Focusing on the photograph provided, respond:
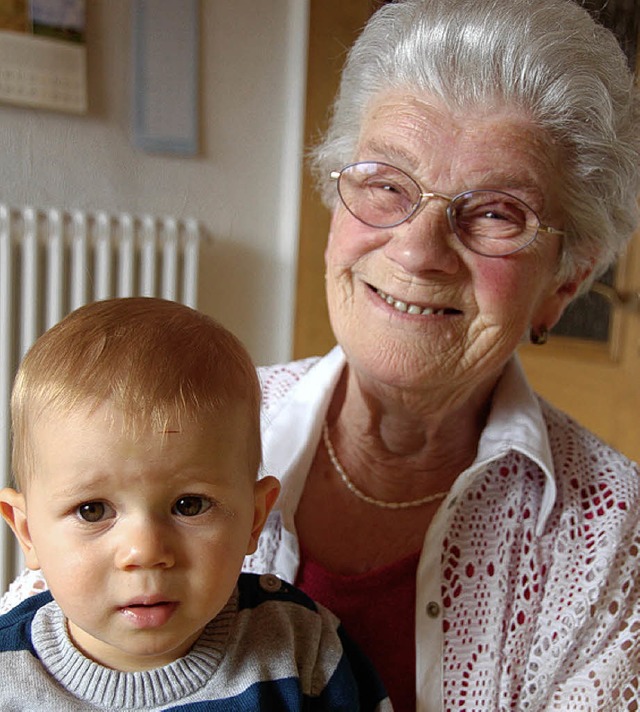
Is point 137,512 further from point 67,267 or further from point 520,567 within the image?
point 67,267

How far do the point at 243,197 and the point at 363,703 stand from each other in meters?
1.79

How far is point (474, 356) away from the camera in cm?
121

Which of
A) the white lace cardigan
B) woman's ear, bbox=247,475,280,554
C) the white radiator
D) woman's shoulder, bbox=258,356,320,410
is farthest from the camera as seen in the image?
the white radiator

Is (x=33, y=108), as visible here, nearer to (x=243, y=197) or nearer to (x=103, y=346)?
(x=243, y=197)

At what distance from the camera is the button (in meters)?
0.99

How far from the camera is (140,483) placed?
2.50 ft

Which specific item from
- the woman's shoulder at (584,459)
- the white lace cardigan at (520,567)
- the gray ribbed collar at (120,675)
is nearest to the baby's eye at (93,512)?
the gray ribbed collar at (120,675)

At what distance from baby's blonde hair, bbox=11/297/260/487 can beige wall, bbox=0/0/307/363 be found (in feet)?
4.81

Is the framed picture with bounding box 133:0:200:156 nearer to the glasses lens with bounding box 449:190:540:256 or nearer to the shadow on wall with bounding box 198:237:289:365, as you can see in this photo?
the shadow on wall with bounding box 198:237:289:365

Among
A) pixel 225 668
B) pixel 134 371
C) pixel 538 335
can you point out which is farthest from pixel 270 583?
pixel 538 335

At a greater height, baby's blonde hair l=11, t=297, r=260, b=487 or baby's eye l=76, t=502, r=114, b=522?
baby's blonde hair l=11, t=297, r=260, b=487

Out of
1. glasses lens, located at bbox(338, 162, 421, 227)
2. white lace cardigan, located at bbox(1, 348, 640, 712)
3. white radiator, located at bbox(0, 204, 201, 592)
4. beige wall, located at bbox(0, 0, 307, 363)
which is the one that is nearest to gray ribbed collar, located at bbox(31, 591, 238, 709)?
white lace cardigan, located at bbox(1, 348, 640, 712)

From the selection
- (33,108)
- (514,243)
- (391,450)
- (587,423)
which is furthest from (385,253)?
(587,423)

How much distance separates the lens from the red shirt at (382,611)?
1191mm
